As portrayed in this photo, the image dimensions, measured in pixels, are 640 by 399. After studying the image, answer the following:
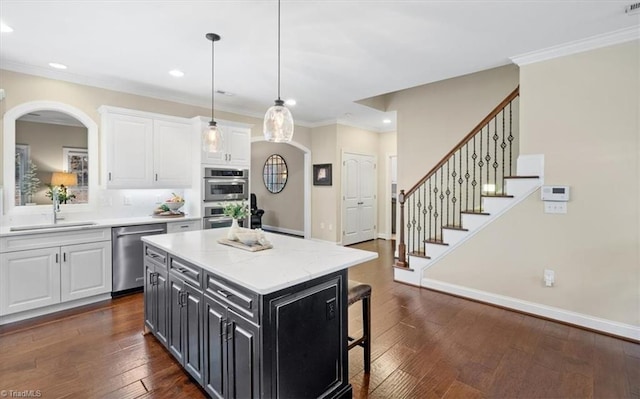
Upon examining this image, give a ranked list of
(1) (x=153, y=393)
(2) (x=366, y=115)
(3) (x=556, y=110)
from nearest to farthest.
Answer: (1) (x=153, y=393), (3) (x=556, y=110), (2) (x=366, y=115)

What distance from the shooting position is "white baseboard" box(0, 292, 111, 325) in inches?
121

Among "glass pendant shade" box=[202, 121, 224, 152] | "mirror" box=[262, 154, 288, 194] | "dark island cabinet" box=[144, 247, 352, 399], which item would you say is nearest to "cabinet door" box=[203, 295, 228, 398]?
"dark island cabinet" box=[144, 247, 352, 399]

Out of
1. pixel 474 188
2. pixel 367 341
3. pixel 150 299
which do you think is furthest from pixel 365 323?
pixel 474 188

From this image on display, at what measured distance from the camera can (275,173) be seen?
347 inches

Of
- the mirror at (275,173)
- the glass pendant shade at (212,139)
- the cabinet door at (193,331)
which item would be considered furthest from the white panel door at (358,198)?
the cabinet door at (193,331)

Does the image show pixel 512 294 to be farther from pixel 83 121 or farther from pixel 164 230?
pixel 83 121

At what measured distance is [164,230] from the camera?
4082mm

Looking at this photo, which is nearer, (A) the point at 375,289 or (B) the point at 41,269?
(B) the point at 41,269

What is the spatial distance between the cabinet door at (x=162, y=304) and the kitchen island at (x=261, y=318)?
0.13ft

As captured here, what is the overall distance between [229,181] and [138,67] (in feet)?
6.32

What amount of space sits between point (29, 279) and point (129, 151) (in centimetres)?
178

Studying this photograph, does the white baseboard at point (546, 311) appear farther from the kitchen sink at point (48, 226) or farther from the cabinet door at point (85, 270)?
the kitchen sink at point (48, 226)

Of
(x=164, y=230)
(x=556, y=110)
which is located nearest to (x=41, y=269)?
(x=164, y=230)

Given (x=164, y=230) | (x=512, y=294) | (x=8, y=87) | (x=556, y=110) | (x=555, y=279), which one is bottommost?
(x=512, y=294)
